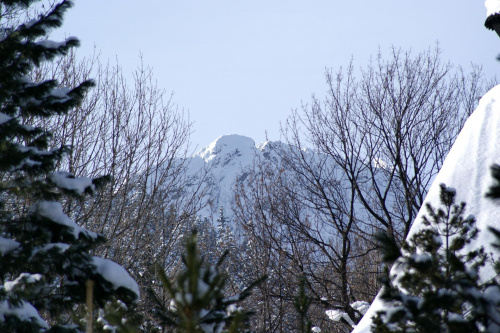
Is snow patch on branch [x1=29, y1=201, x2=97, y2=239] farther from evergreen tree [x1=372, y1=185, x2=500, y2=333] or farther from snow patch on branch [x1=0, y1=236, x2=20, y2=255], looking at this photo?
evergreen tree [x1=372, y1=185, x2=500, y2=333]

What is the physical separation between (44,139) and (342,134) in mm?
10461

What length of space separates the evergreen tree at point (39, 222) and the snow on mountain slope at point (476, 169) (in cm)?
259

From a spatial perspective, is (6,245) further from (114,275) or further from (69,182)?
(114,275)

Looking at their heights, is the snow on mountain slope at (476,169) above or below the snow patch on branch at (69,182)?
above

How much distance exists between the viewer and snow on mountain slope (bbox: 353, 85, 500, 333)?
452 cm

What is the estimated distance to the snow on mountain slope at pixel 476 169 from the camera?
452 centimetres

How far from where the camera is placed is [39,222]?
3.72 m

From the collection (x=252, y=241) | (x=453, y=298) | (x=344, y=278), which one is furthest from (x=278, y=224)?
(x=453, y=298)

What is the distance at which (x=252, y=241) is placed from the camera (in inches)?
527

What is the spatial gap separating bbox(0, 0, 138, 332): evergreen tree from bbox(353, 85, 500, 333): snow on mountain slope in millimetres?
2589

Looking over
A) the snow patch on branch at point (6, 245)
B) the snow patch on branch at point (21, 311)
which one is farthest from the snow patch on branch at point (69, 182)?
the snow patch on branch at point (21, 311)

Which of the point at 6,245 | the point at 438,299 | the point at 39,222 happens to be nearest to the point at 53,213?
the point at 39,222

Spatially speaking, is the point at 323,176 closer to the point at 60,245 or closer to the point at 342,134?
the point at 342,134

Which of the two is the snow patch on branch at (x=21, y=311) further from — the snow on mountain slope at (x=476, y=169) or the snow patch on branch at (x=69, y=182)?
the snow on mountain slope at (x=476, y=169)
